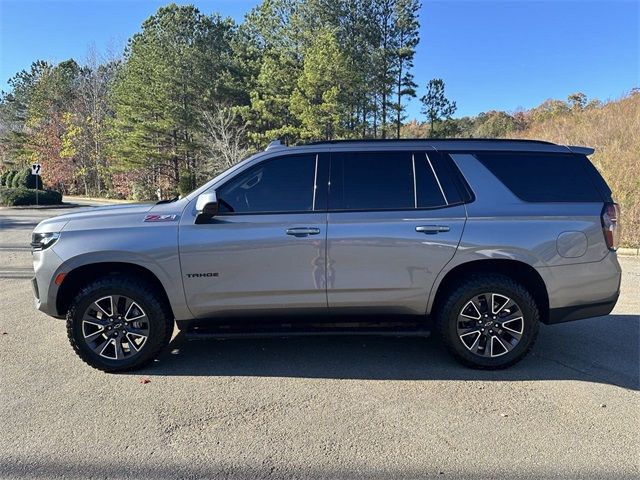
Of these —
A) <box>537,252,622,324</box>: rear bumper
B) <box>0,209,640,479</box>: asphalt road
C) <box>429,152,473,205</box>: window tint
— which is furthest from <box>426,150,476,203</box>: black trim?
<box>0,209,640,479</box>: asphalt road

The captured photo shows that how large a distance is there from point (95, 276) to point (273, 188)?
5.75 ft

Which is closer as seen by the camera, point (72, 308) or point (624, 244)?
point (72, 308)

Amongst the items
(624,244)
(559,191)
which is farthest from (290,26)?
(559,191)

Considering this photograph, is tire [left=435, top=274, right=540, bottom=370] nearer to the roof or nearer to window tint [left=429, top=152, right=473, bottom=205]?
window tint [left=429, top=152, right=473, bottom=205]

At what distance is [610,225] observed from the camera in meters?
4.02

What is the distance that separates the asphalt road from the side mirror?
1423 millimetres

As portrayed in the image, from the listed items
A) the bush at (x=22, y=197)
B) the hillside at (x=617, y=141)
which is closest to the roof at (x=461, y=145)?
the hillside at (x=617, y=141)

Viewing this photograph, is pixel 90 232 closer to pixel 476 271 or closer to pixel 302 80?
pixel 476 271

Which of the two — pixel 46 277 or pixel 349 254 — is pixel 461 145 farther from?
pixel 46 277

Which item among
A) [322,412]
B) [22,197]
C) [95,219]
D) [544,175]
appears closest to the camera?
[322,412]

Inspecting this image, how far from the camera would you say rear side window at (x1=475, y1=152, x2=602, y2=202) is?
411 centimetres

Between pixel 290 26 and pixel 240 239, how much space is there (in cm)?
3606

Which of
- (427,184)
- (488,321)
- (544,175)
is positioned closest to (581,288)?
(488,321)

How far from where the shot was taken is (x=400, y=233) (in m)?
3.95
